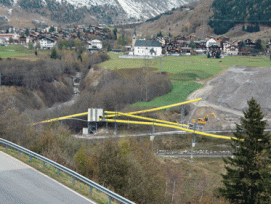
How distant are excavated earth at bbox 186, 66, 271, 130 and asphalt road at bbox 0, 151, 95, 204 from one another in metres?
24.7

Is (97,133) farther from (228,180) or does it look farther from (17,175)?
Result: (17,175)

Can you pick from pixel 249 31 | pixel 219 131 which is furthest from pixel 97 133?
pixel 249 31

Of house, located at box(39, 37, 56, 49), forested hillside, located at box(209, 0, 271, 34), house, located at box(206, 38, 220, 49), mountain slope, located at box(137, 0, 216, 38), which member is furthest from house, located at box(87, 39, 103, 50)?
forested hillside, located at box(209, 0, 271, 34)

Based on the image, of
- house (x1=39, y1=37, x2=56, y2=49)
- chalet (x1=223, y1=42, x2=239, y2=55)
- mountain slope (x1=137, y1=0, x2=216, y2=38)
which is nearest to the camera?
chalet (x1=223, y1=42, x2=239, y2=55)

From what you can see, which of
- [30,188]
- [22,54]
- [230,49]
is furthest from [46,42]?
[30,188]

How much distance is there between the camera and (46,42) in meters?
108

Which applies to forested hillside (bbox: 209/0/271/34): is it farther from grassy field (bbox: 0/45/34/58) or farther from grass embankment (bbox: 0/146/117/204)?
grass embankment (bbox: 0/146/117/204)

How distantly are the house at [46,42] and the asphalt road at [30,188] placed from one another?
101 m

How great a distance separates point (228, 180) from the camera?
594 inches

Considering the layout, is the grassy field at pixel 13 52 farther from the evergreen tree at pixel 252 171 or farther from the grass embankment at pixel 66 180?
the evergreen tree at pixel 252 171

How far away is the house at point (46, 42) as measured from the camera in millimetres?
107250

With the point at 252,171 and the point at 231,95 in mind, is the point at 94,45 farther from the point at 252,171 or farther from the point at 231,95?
→ the point at 252,171

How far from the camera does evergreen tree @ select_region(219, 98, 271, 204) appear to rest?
1275cm

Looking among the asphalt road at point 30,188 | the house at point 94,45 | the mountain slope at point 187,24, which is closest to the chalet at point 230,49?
the house at point 94,45
